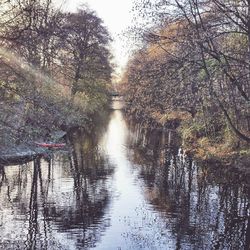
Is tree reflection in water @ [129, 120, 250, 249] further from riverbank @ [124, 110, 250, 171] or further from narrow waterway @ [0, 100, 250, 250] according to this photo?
riverbank @ [124, 110, 250, 171]

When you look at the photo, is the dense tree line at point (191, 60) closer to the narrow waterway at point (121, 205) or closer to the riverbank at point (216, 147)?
the narrow waterway at point (121, 205)

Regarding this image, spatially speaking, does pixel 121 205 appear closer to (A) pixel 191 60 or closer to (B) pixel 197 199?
(B) pixel 197 199

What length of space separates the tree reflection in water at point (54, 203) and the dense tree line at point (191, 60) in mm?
4085

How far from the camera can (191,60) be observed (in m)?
14.1

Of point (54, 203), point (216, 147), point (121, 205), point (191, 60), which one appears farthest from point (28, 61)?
point (216, 147)

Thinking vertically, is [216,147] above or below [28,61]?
below

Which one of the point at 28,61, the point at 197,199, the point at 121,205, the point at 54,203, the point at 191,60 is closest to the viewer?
the point at 28,61

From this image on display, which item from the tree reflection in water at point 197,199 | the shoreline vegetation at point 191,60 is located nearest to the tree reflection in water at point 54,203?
the tree reflection in water at point 197,199

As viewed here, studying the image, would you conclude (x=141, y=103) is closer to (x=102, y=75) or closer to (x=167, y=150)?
(x=167, y=150)

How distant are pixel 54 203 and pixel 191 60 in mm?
7282

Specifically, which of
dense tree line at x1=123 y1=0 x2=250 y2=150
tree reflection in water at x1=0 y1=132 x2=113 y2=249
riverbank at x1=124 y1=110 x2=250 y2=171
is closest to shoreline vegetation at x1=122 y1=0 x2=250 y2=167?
dense tree line at x1=123 y1=0 x2=250 y2=150

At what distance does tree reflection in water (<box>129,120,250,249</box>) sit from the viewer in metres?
14.1

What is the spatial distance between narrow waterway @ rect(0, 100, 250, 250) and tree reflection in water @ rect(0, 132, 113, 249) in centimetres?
3

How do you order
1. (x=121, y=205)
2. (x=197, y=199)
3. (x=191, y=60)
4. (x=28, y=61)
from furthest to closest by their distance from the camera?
1. (x=197, y=199)
2. (x=121, y=205)
3. (x=191, y=60)
4. (x=28, y=61)
